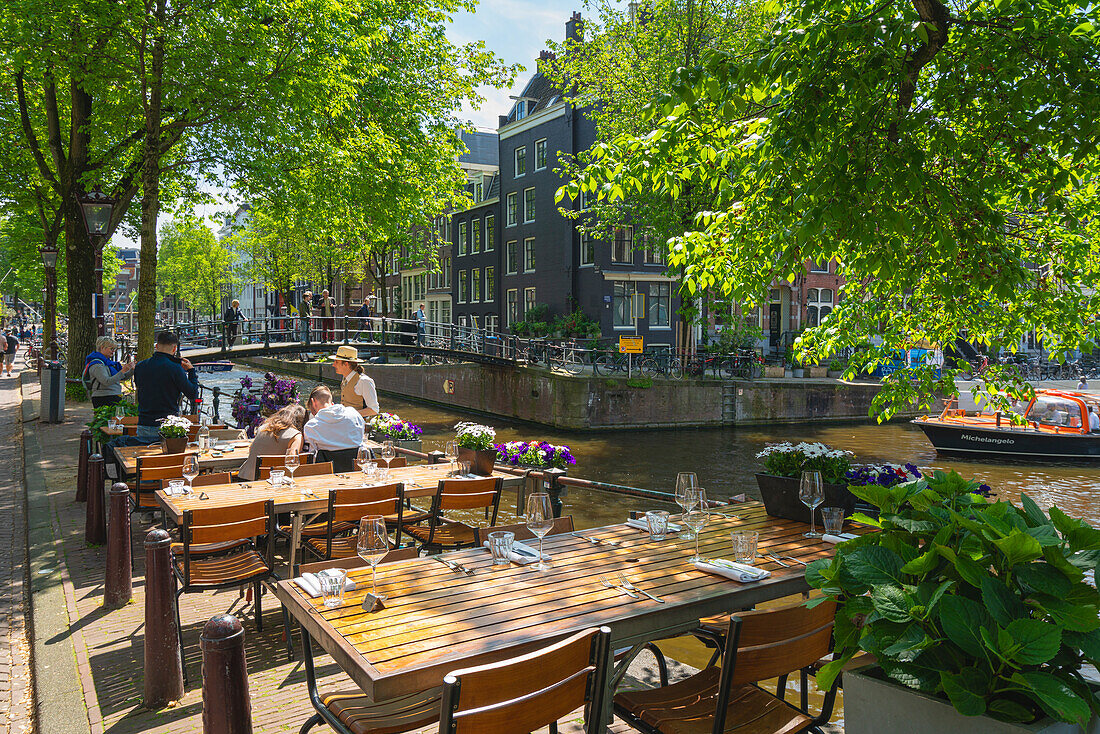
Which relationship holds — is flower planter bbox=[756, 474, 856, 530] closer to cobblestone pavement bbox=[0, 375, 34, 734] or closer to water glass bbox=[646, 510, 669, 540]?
water glass bbox=[646, 510, 669, 540]

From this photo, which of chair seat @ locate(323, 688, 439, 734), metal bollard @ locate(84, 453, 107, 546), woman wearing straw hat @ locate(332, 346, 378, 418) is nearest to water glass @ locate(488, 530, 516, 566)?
chair seat @ locate(323, 688, 439, 734)

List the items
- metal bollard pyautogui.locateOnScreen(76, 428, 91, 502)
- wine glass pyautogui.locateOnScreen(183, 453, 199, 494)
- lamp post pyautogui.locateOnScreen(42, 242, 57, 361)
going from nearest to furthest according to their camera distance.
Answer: wine glass pyautogui.locateOnScreen(183, 453, 199, 494) → metal bollard pyautogui.locateOnScreen(76, 428, 91, 502) → lamp post pyautogui.locateOnScreen(42, 242, 57, 361)

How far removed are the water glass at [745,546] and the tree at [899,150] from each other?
154 centimetres

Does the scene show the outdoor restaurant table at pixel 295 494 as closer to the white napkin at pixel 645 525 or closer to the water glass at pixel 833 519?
the white napkin at pixel 645 525

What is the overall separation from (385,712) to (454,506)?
9.14 feet

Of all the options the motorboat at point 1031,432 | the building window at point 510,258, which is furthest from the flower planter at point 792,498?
the building window at point 510,258

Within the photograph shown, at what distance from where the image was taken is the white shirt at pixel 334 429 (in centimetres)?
681

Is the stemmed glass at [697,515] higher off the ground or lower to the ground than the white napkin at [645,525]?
higher

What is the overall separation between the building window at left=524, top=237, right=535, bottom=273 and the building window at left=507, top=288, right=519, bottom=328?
141 cm

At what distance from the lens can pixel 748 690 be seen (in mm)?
2986

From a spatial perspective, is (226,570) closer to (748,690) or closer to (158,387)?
(748,690)

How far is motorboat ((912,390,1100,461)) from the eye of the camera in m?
19.2

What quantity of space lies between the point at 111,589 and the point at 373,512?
1810 millimetres

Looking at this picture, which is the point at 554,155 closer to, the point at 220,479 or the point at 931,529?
the point at 220,479
